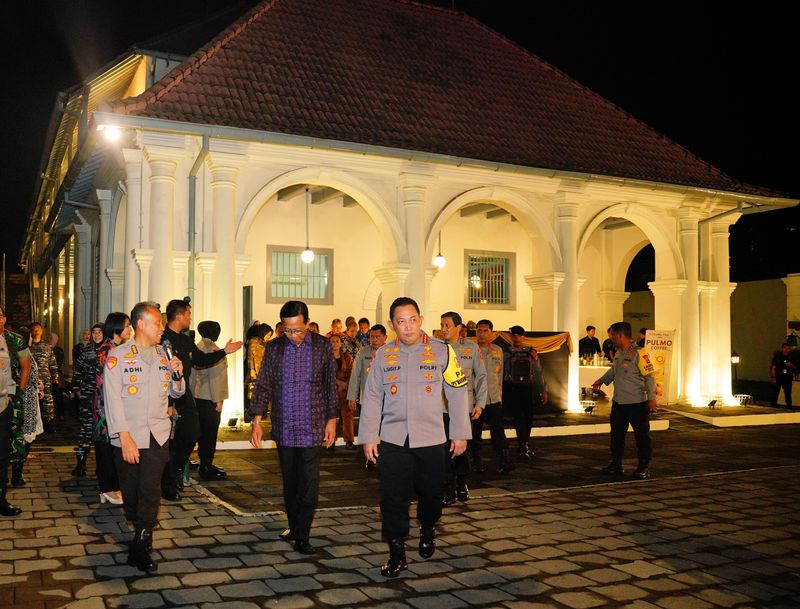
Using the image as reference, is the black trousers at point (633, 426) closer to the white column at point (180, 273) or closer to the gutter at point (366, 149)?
the gutter at point (366, 149)

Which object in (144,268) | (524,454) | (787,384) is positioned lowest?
(524,454)

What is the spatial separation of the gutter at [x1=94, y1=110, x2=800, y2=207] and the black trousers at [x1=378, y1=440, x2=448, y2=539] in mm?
8529

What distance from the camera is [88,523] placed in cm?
705

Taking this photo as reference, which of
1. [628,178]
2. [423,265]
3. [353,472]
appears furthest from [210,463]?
[628,178]

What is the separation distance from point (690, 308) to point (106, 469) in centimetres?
1413

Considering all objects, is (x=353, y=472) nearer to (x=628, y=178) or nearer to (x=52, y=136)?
(x=628, y=178)

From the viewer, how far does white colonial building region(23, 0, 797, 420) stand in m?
13.7

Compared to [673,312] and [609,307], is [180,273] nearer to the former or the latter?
[673,312]

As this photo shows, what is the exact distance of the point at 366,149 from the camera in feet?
46.5

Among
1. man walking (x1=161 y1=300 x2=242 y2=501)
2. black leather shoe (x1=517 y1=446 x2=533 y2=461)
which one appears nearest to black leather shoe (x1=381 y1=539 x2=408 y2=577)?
man walking (x1=161 y1=300 x2=242 y2=501)

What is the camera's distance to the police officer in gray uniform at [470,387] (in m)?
7.97

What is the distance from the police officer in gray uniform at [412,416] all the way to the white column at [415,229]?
367 inches

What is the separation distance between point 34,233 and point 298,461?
3990 centimetres

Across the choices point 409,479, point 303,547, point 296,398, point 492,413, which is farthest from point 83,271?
point 409,479
